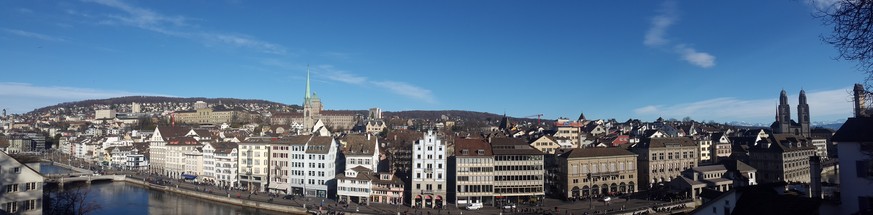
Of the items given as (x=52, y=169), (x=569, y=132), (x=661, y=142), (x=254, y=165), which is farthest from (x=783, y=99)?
(x=52, y=169)

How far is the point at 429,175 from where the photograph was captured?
188 feet

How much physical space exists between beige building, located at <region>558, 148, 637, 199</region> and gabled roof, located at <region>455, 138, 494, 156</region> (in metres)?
9.56

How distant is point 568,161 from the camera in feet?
202

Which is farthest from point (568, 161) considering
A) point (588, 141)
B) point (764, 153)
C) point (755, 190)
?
point (588, 141)

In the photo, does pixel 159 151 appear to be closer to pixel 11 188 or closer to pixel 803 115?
pixel 11 188

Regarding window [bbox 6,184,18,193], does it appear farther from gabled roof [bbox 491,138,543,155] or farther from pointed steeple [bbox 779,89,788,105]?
pointed steeple [bbox 779,89,788,105]

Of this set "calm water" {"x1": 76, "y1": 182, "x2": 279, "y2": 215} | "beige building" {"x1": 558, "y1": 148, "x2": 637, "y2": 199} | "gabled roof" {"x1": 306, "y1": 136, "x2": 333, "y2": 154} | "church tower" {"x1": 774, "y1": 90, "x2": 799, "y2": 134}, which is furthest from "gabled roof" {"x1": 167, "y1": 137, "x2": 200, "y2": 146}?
"church tower" {"x1": 774, "y1": 90, "x2": 799, "y2": 134}

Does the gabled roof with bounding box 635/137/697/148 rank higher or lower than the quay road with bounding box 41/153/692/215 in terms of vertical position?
higher

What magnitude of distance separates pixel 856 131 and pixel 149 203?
6497 centimetres

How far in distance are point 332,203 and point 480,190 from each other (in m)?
15.1

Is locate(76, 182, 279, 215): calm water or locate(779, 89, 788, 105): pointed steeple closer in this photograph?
locate(76, 182, 279, 215): calm water

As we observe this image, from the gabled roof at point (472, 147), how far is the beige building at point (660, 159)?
22.1 meters

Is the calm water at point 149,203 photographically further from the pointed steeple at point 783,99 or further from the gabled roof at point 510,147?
the pointed steeple at point 783,99

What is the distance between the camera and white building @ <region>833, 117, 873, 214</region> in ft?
60.2
